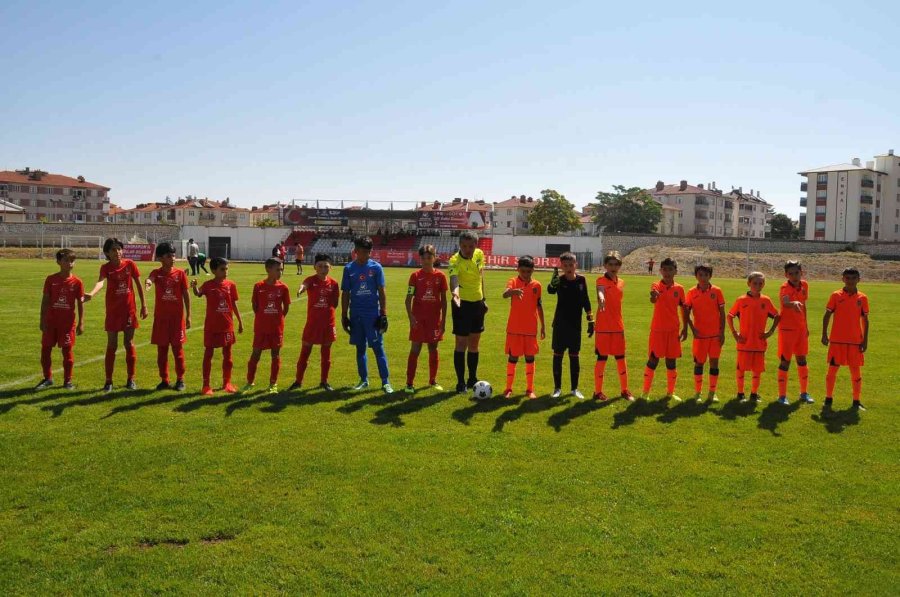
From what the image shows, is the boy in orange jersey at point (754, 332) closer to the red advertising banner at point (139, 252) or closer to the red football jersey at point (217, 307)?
the red football jersey at point (217, 307)

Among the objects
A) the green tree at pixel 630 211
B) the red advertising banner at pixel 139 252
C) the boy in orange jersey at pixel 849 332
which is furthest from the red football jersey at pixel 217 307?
the green tree at pixel 630 211

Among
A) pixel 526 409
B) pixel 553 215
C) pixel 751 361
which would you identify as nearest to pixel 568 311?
pixel 526 409

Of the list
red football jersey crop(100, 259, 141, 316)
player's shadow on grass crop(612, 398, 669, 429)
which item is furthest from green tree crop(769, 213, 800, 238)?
red football jersey crop(100, 259, 141, 316)

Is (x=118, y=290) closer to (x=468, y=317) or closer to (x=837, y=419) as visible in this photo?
(x=468, y=317)

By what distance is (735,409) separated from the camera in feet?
27.5

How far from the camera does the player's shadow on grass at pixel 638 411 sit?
25.2 feet

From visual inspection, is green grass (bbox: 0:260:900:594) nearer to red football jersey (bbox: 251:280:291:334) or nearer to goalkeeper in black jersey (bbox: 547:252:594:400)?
goalkeeper in black jersey (bbox: 547:252:594:400)

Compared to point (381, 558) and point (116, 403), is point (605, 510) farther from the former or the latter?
point (116, 403)

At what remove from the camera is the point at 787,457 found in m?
6.43

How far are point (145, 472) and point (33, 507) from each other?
889 mm

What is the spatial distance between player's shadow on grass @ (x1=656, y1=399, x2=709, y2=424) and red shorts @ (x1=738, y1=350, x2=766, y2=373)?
28.6 inches

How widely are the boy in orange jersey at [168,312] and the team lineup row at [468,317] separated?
0.5 inches

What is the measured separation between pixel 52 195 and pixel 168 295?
125835mm

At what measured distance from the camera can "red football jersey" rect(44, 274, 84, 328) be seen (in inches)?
345
